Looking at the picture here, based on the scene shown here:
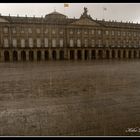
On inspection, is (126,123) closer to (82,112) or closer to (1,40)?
(82,112)

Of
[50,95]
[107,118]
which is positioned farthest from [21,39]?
[107,118]

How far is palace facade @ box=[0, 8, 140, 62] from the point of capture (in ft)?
161

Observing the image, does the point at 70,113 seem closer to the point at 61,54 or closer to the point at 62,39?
the point at 61,54

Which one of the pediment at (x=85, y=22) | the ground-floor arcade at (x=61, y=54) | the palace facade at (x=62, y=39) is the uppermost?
the pediment at (x=85, y=22)

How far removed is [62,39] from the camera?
5406cm

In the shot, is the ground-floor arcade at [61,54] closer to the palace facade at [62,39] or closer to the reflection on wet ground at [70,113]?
the palace facade at [62,39]

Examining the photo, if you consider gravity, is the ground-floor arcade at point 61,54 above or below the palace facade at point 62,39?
below

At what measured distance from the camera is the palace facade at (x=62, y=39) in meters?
49.0

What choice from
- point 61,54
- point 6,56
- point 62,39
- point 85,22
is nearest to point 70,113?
point 6,56

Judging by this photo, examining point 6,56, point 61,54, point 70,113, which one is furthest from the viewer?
point 61,54

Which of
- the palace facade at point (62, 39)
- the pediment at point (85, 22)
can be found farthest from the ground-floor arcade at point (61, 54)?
the pediment at point (85, 22)

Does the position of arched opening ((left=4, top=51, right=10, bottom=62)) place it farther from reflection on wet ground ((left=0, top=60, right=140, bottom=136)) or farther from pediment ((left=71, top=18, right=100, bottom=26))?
reflection on wet ground ((left=0, top=60, right=140, bottom=136))

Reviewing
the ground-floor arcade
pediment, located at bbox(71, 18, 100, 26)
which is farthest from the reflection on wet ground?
pediment, located at bbox(71, 18, 100, 26)

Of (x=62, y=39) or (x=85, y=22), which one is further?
(x=85, y=22)
